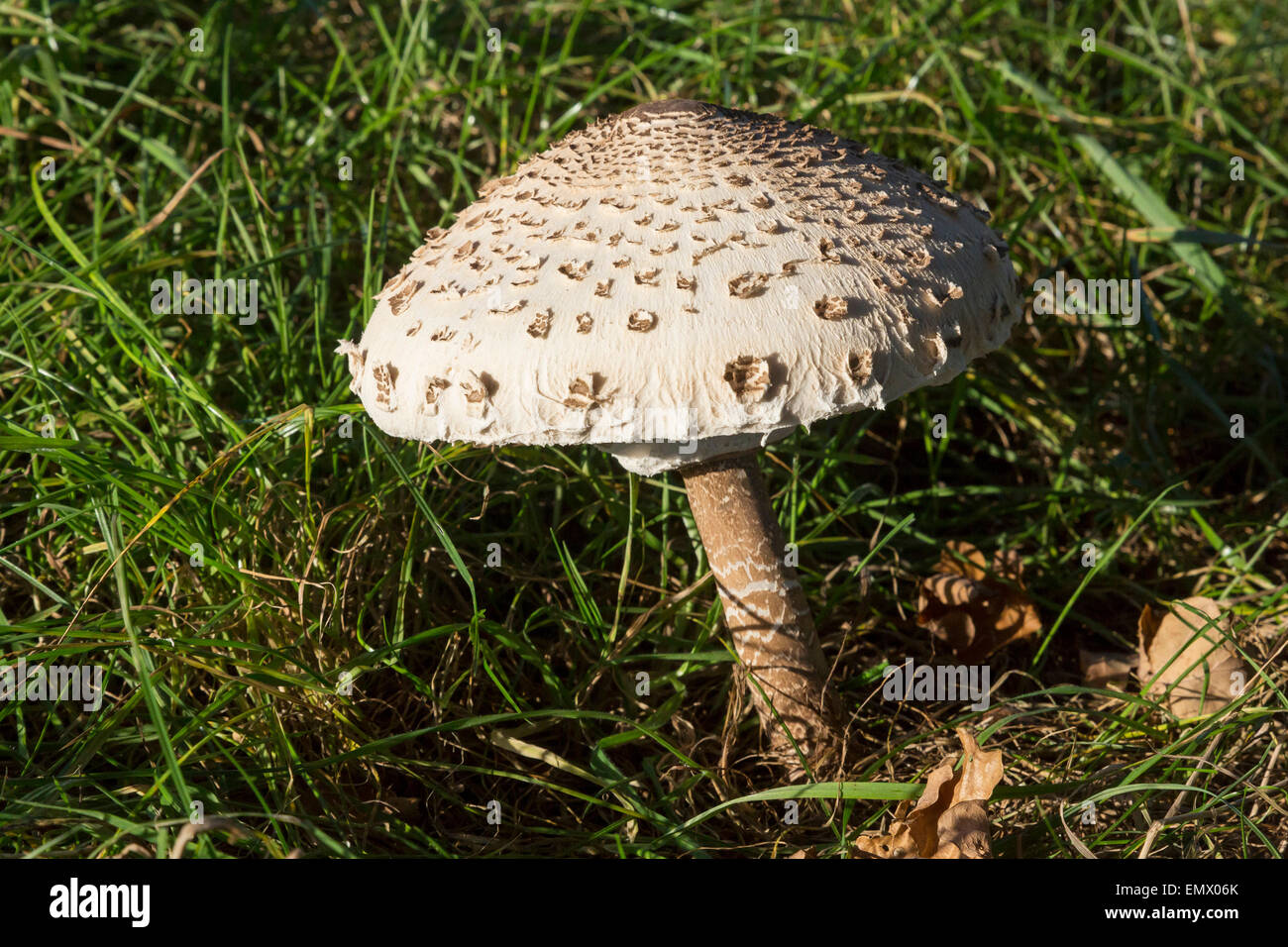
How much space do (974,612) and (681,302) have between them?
→ 1738mm

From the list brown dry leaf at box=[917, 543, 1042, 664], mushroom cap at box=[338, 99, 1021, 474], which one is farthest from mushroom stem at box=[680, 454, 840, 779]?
brown dry leaf at box=[917, 543, 1042, 664]

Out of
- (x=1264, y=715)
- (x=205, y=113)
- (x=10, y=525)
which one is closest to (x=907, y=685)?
(x=1264, y=715)

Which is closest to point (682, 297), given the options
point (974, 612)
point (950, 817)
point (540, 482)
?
point (950, 817)

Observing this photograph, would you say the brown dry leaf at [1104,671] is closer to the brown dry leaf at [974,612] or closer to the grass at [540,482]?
the grass at [540,482]

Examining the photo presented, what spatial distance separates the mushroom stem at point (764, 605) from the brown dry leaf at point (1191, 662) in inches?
35.9

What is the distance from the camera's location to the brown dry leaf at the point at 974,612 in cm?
306

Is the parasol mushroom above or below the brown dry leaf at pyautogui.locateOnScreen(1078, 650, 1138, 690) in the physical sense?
above

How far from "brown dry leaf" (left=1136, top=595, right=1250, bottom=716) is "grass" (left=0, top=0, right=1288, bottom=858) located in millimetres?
83

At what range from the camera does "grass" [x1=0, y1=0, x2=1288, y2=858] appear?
95.5 inches

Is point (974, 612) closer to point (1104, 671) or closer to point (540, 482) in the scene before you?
point (1104, 671)

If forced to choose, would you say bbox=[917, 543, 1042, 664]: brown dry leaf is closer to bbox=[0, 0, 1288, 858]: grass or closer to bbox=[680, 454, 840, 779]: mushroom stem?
bbox=[0, 0, 1288, 858]: grass

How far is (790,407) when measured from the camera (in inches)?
72.4

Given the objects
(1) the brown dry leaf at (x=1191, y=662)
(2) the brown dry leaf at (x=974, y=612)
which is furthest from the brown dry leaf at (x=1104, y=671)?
(2) the brown dry leaf at (x=974, y=612)

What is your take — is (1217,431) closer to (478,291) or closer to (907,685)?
(907,685)
